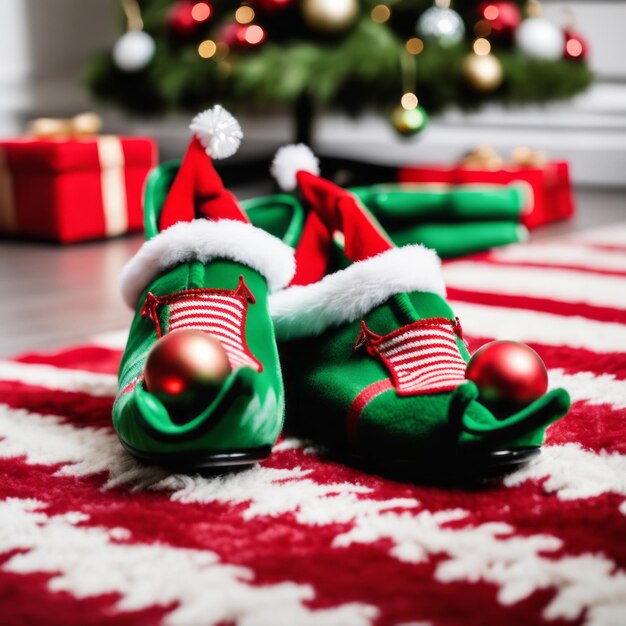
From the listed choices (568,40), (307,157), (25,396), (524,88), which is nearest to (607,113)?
(568,40)

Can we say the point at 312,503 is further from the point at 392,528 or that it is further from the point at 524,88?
the point at 524,88

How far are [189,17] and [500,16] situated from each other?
68 cm

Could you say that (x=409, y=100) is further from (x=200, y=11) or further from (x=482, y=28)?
(x=200, y=11)

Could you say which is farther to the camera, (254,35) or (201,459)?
(254,35)

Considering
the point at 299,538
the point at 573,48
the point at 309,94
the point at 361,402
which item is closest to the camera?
the point at 299,538

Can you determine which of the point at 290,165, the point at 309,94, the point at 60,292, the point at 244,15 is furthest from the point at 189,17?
the point at 290,165

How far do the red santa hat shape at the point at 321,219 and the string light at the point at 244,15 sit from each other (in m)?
1.15

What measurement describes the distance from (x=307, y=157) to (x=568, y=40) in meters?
1.54

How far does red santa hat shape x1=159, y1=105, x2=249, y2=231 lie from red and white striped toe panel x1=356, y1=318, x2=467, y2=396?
0.16 meters

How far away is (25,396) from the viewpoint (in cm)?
69

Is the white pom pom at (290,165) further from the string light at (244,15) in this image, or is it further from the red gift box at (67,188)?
the string light at (244,15)

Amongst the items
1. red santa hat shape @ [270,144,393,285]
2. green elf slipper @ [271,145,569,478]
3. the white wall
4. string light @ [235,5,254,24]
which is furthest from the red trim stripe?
the white wall

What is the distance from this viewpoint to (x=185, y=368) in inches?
18.7

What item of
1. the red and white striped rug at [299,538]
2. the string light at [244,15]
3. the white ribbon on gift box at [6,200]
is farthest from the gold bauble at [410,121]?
the red and white striped rug at [299,538]
